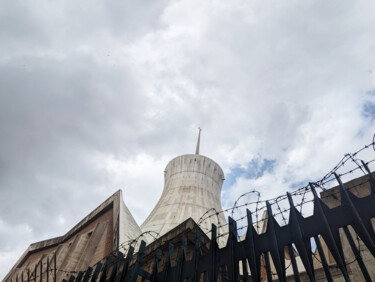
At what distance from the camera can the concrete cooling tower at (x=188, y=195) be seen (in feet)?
67.0

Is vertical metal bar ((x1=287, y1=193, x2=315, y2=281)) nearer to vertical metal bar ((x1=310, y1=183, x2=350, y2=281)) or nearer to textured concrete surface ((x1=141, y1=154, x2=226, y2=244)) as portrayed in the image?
vertical metal bar ((x1=310, y1=183, x2=350, y2=281))

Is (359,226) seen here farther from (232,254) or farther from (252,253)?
(232,254)

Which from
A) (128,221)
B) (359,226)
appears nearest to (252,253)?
(359,226)

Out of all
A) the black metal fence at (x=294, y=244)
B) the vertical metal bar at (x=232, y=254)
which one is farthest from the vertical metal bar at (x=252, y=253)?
the vertical metal bar at (x=232, y=254)

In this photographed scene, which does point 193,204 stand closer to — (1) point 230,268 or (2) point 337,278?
(2) point 337,278

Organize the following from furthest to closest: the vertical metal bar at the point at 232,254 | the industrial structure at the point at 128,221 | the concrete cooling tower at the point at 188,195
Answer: the concrete cooling tower at the point at 188,195
the industrial structure at the point at 128,221
the vertical metal bar at the point at 232,254

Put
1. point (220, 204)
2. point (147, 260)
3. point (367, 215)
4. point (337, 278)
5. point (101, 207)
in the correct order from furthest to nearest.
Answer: point (220, 204) → point (101, 207) → point (147, 260) → point (337, 278) → point (367, 215)

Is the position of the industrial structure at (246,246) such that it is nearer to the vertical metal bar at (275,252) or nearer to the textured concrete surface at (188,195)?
the vertical metal bar at (275,252)

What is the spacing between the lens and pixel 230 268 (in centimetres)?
455

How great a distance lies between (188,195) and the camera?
22.8 metres

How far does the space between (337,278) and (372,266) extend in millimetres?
1280

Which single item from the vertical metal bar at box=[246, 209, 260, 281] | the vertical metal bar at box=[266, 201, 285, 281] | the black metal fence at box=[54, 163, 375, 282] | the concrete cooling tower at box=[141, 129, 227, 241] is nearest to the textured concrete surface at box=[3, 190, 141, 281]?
the concrete cooling tower at box=[141, 129, 227, 241]

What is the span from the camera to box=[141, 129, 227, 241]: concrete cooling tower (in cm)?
2042

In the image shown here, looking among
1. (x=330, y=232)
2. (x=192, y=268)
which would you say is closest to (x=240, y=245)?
(x=192, y=268)
